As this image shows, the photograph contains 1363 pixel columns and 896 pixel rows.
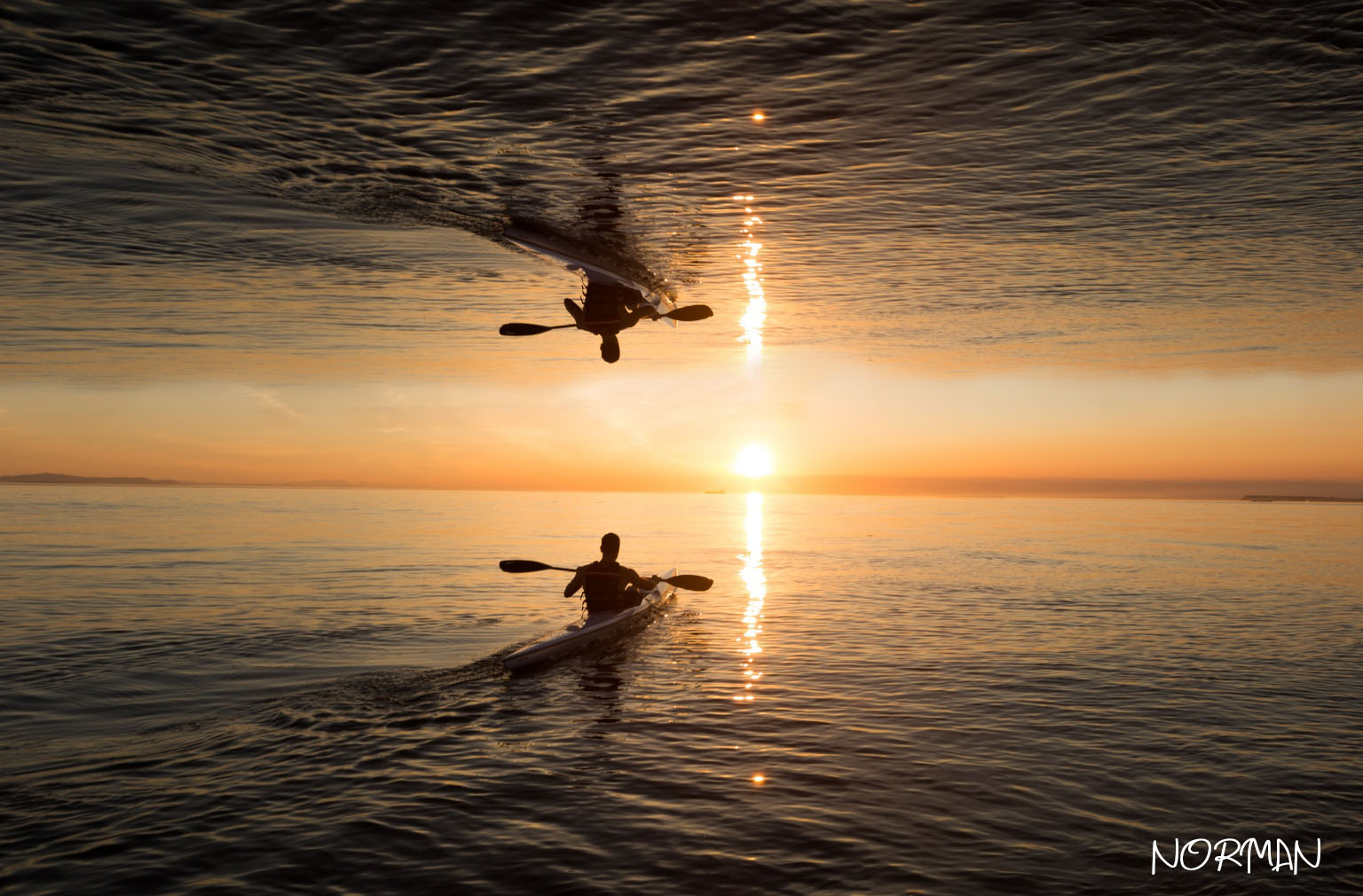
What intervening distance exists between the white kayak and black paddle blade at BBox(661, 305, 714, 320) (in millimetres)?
194

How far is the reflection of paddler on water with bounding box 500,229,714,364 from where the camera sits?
2166 centimetres

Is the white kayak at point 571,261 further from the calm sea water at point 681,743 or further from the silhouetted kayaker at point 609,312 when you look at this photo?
the calm sea water at point 681,743

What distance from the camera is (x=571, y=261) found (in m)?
22.2

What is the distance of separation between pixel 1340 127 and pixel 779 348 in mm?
23745

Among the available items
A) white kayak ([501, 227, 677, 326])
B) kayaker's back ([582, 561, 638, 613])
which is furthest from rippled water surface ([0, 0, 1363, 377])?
kayaker's back ([582, 561, 638, 613])

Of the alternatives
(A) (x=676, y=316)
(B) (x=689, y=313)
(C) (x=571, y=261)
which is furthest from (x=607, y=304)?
(B) (x=689, y=313)

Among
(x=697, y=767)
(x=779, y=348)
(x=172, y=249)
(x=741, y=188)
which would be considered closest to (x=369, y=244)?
(x=172, y=249)

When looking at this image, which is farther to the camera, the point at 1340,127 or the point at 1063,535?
the point at 1063,535

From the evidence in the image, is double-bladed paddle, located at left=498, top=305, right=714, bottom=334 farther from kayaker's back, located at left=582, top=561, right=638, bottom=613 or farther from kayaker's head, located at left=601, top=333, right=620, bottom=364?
kayaker's back, located at left=582, top=561, right=638, bottom=613

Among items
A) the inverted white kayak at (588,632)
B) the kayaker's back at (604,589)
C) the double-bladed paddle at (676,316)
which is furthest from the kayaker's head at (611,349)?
the inverted white kayak at (588,632)

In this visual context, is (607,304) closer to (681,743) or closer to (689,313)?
(689,313)

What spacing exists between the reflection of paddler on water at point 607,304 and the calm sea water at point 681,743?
851cm

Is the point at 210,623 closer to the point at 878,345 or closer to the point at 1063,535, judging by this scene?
the point at 878,345

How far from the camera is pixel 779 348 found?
3738 centimetres
